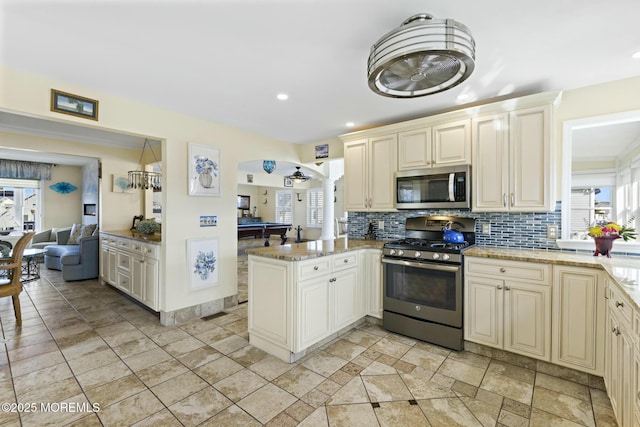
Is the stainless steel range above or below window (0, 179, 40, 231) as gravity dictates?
below

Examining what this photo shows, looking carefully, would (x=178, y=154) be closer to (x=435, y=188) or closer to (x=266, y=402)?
(x=266, y=402)

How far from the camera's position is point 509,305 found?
246cm

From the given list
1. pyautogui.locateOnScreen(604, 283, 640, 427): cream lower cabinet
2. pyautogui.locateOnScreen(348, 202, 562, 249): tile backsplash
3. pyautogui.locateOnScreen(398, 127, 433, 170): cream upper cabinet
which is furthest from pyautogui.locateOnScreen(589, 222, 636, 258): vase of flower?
pyautogui.locateOnScreen(398, 127, 433, 170): cream upper cabinet

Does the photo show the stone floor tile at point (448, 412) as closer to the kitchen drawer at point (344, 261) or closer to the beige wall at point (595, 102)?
the kitchen drawer at point (344, 261)

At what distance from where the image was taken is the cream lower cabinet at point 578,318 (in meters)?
2.12

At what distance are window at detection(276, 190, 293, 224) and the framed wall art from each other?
30.0ft

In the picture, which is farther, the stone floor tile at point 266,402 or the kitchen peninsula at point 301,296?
the kitchen peninsula at point 301,296

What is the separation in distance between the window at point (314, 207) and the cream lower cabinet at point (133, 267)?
23.8 ft

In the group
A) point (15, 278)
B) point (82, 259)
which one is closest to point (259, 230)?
point (82, 259)

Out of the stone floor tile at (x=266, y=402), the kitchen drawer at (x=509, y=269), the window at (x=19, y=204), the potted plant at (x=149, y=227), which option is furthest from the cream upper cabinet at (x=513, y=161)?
the window at (x=19, y=204)

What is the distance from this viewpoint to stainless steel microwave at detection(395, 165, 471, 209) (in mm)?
2904

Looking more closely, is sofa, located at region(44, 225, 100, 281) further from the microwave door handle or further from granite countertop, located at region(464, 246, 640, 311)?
granite countertop, located at region(464, 246, 640, 311)

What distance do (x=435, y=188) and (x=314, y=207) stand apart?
8.32m

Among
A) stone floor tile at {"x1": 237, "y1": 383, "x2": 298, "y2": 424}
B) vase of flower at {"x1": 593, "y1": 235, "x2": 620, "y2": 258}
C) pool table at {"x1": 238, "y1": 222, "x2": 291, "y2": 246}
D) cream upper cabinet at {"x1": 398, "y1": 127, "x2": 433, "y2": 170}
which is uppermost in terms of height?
cream upper cabinet at {"x1": 398, "y1": 127, "x2": 433, "y2": 170}
